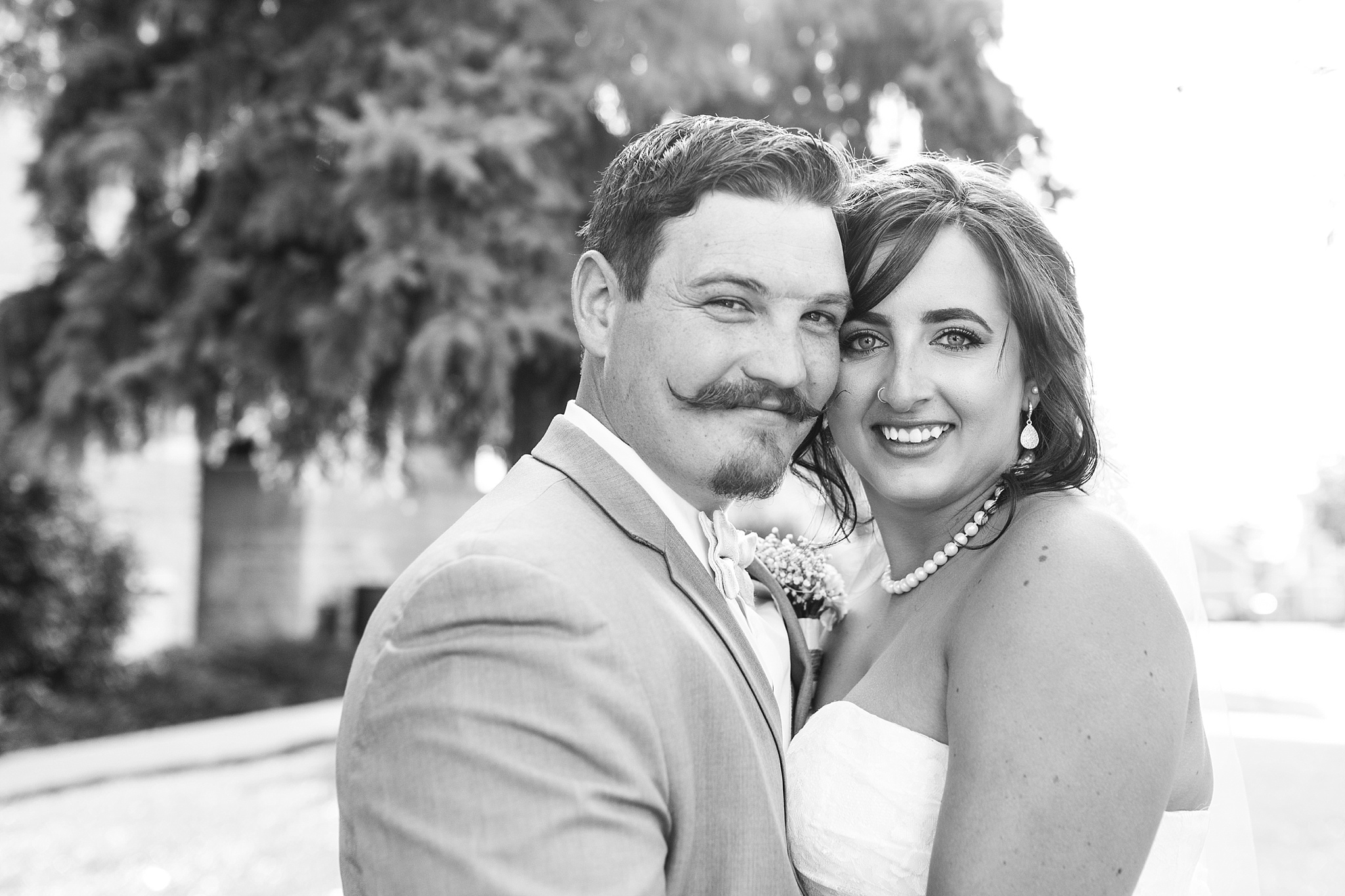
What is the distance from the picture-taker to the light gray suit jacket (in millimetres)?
1638

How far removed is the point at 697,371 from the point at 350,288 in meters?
5.42

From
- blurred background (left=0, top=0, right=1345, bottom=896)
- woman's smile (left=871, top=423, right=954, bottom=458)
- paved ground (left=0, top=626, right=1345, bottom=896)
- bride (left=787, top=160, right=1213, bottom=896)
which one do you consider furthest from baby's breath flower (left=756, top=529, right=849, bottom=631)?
paved ground (left=0, top=626, right=1345, bottom=896)

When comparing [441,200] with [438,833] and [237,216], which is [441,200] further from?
[438,833]

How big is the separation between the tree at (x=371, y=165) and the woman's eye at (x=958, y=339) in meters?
4.89

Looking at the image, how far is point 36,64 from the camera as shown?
30.6 ft

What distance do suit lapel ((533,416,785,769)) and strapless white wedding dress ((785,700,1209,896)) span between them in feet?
0.77

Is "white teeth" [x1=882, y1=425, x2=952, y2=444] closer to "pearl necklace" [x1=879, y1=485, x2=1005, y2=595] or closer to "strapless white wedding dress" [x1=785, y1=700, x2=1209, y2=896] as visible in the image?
"pearl necklace" [x1=879, y1=485, x2=1005, y2=595]

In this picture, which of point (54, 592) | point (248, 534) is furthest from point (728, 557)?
point (54, 592)

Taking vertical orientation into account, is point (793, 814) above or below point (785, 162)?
below

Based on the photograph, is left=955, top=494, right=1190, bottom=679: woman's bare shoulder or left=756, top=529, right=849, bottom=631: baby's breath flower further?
left=756, top=529, right=849, bottom=631: baby's breath flower

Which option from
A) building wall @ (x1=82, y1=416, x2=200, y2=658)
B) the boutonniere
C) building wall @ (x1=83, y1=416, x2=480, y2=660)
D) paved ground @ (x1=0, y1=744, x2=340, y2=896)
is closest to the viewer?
the boutonniere

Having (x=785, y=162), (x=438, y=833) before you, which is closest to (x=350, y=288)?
(x=785, y=162)

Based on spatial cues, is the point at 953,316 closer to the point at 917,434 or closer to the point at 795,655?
the point at 917,434

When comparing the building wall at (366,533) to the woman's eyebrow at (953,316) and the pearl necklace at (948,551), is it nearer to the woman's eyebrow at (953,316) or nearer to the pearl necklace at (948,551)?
the pearl necklace at (948,551)
